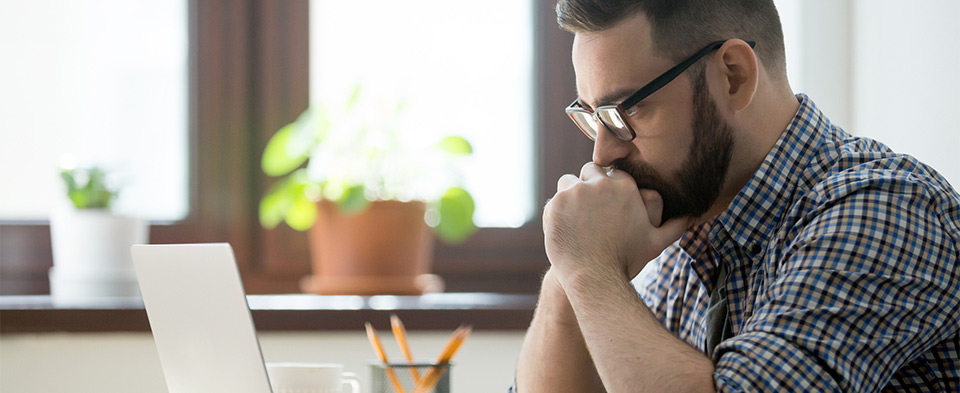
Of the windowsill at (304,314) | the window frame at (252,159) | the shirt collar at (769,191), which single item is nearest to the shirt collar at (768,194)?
the shirt collar at (769,191)

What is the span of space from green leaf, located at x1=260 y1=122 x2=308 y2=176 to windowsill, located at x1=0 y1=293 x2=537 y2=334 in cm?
29

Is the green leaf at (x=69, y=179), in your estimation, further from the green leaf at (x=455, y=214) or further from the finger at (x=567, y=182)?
the finger at (x=567, y=182)

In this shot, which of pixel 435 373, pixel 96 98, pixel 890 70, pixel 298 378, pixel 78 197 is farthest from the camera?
pixel 96 98

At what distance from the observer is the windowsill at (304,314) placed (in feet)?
6.44

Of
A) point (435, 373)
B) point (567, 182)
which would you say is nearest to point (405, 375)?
point (435, 373)

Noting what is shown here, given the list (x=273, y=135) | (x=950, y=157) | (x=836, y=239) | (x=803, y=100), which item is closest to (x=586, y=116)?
(x=803, y=100)

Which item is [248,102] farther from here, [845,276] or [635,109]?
[845,276]

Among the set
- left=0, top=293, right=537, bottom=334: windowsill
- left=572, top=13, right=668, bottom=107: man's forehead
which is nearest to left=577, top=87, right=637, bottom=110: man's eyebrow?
left=572, top=13, right=668, bottom=107: man's forehead

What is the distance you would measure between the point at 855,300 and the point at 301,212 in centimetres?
139

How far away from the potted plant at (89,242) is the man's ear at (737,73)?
142 cm

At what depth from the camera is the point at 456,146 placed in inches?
83.5

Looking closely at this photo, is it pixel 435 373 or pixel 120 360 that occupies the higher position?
pixel 435 373

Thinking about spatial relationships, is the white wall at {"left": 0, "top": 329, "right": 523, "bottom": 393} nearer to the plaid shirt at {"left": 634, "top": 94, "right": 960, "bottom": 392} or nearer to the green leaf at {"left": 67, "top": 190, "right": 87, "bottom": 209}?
the green leaf at {"left": 67, "top": 190, "right": 87, "bottom": 209}

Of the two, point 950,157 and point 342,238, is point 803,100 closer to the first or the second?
point 950,157
